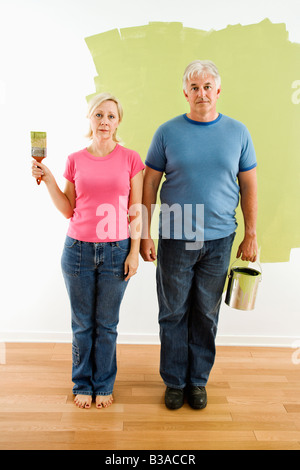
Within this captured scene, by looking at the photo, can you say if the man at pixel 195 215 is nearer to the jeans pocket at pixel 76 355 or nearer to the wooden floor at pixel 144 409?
the wooden floor at pixel 144 409

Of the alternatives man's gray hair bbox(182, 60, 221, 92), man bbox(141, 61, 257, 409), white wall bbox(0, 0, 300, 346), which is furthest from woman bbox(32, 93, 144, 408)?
white wall bbox(0, 0, 300, 346)

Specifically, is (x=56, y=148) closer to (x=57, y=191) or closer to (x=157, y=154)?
(x=57, y=191)

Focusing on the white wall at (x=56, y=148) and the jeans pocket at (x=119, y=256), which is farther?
the white wall at (x=56, y=148)

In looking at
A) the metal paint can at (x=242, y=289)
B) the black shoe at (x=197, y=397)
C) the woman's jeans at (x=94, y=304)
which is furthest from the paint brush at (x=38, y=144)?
the black shoe at (x=197, y=397)

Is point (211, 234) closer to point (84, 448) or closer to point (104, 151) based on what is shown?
point (104, 151)

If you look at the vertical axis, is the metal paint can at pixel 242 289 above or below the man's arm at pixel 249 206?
below

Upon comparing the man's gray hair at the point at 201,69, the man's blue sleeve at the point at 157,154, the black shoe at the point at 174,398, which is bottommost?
the black shoe at the point at 174,398

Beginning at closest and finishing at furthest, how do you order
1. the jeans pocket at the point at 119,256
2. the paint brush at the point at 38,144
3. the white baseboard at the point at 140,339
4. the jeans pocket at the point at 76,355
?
1. the paint brush at the point at 38,144
2. the jeans pocket at the point at 119,256
3. the jeans pocket at the point at 76,355
4. the white baseboard at the point at 140,339

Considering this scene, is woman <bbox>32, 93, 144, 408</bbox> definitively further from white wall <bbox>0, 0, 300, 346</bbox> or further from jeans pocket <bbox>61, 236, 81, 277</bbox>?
white wall <bbox>0, 0, 300, 346</bbox>

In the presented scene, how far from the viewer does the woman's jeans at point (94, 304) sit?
5.21 feet

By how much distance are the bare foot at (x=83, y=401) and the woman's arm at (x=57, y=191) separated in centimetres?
81

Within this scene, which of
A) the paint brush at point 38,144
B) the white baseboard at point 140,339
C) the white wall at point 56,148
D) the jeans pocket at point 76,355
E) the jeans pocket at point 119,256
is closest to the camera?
the paint brush at point 38,144

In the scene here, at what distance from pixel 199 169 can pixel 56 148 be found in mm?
906

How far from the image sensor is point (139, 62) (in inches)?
78.2
